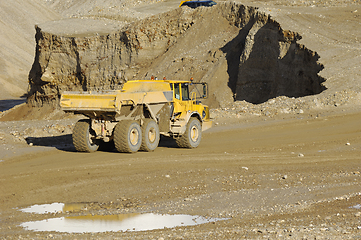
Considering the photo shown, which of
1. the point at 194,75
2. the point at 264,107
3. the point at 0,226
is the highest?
the point at 194,75

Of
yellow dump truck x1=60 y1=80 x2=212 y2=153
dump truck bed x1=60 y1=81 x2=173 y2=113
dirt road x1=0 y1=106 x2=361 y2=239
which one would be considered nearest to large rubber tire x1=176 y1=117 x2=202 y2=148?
yellow dump truck x1=60 y1=80 x2=212 y2=153

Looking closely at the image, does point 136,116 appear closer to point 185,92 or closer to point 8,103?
point 185,92

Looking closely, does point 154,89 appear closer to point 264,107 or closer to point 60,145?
point 60,145

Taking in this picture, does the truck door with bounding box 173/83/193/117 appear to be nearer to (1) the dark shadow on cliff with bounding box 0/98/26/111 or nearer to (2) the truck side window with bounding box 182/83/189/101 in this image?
(2) the truck side window with bounding box 182/83/189/101

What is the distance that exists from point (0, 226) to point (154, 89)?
8042 millimetres

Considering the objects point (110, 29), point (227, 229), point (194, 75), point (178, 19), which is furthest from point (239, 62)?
point (227, 229)

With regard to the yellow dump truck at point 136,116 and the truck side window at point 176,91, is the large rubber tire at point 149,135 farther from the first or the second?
the truck side window at point 176,91

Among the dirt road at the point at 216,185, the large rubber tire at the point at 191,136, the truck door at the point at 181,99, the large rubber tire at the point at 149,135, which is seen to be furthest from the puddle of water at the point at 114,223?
the truck door at the point at 181,99

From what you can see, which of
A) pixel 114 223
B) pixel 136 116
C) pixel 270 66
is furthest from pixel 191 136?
pixel 270 66

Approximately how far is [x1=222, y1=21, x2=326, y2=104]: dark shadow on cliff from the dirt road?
9450 mm

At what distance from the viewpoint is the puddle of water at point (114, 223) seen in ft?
23.6

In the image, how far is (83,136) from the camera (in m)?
13.8

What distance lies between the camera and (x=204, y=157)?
13.0 m

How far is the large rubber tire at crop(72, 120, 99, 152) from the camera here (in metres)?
13.8
